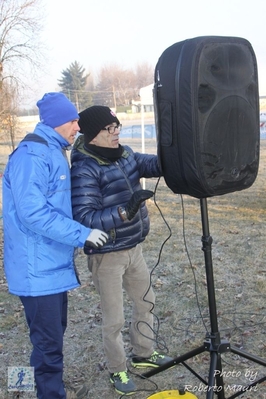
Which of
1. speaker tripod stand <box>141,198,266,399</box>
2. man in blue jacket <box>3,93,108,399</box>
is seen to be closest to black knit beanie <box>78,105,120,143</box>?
man in blue jacket <box>3,93,108,399</box>

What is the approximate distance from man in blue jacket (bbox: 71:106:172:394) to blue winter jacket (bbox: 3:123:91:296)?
18cm

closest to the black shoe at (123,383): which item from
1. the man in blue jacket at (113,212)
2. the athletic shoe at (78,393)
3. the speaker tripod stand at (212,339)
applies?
the man in blue jacket at (113,212)

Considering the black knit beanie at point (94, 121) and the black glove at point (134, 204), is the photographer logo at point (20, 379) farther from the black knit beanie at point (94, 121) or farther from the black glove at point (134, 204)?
the black knit beanie at point (94, 121)

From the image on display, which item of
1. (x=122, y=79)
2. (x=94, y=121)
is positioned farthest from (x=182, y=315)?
(x=122, y=79)

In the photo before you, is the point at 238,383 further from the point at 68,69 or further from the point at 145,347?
the point at 68,69

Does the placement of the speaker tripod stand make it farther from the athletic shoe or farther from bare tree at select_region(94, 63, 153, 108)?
bare tree at select_region(94, 63, 153, 108)

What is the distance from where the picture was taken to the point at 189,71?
193 centimetres

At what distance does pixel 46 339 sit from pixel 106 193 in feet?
3.01

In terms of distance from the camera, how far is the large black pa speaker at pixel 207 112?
6.41ft

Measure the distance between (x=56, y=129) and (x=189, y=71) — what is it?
33.5 inches

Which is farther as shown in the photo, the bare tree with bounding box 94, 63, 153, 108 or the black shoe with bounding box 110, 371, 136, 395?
the bare tree with bounding box 94, 63, 153, 108

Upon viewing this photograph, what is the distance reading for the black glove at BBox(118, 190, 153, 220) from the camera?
2334 millimetres

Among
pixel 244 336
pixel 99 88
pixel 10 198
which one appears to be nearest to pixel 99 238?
pixel 10 198

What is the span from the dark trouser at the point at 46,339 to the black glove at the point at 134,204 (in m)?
0.59
